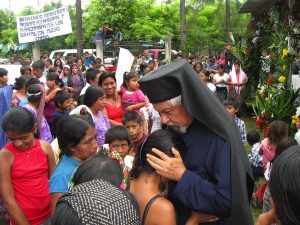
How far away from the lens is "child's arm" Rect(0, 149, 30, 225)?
9.74ft

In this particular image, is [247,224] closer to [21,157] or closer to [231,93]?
[21,157]

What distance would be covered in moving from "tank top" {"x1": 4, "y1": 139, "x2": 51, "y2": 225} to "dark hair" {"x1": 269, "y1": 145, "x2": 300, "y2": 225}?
2.00 meters

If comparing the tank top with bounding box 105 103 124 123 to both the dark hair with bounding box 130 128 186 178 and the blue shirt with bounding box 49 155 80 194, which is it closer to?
the blue shirt with bounding box 49 155 80 194

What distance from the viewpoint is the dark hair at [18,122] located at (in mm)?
3068

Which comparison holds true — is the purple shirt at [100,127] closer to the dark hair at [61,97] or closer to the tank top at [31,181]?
the dark hair at [61,97]

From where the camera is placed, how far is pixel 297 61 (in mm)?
8359

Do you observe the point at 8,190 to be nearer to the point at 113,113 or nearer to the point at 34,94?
A: the point at 34,94

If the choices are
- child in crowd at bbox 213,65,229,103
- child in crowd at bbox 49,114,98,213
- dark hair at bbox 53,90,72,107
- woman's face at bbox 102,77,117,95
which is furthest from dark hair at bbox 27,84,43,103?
child in crowd at bbox 213,65,229,103

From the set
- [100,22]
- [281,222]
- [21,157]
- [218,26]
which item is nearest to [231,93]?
[21,157]

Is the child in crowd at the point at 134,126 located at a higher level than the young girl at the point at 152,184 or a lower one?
lower

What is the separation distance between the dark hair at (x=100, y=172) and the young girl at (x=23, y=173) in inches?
43.8

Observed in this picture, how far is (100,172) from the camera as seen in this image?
1993mm

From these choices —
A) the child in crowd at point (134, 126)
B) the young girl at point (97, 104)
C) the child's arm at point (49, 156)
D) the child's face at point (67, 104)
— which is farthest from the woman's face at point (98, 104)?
the child's arm at point (49, 156)

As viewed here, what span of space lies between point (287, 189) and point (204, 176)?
2.70ft
